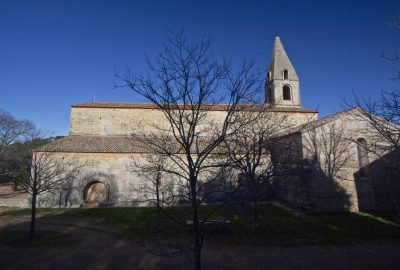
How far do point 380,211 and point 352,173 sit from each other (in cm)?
304

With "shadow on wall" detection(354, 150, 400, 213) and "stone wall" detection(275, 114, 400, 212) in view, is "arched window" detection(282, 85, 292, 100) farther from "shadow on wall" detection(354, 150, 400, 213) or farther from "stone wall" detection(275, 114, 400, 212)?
"shadow on wall" detection(354, 150, 400, 213)

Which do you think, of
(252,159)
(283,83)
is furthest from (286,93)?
(252,159)

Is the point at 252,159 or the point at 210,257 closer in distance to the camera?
the point at 210,257

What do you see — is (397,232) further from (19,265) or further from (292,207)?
(19,265)

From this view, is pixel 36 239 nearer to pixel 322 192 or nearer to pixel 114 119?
pixel 114 119

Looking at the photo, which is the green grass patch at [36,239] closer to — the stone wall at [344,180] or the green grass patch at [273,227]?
the green grass patch at [273,227]

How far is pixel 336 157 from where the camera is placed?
16.9 m

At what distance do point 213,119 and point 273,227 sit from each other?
8.56 metres

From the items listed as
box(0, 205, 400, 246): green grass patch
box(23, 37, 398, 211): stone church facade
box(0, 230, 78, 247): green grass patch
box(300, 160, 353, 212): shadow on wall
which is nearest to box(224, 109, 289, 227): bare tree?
box(0, 205, 400, 246): green grass patch

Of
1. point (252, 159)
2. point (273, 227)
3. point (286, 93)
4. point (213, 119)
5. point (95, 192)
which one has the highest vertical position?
point (286, 93)

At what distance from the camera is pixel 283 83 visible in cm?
2761

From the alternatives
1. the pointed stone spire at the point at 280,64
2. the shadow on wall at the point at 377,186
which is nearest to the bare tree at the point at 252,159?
the shadow on wall at the point at 377,186

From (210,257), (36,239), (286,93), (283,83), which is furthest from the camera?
(286,93)

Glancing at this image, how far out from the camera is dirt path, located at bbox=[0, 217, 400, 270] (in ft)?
27.1
